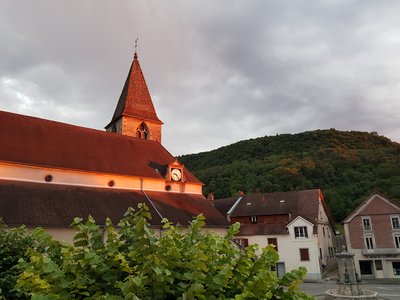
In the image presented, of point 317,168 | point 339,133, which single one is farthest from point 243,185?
point 339,133

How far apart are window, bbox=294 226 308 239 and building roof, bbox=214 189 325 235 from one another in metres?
0.96

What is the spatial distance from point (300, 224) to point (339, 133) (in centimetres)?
7243

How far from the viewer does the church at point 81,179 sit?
17767 millimetres

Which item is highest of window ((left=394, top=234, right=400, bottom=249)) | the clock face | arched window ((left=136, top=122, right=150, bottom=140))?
arched window ((left=136, top=122, right=150, bottom=140))

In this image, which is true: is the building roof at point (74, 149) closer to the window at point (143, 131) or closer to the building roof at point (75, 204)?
the building roof at point (75, 204)

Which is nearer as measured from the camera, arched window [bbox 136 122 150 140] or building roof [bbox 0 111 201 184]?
building roof [bbox 0 111 201 184]

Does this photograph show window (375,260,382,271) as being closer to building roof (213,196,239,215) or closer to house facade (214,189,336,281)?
house facade (214,189,336,281)

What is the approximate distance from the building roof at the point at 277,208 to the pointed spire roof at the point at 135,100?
1379 centimetres

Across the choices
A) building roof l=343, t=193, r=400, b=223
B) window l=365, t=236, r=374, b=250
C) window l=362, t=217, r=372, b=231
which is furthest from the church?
window l=365, t=236, r=374, b=250

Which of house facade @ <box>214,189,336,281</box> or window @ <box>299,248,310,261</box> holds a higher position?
house facade @ <box>214,189,336,281</box>

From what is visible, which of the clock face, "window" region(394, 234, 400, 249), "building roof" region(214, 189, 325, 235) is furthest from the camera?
"building roof" region(214, 189, 325, 235)

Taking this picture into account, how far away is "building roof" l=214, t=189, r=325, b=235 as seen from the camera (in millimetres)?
33656

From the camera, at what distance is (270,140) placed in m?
96.2

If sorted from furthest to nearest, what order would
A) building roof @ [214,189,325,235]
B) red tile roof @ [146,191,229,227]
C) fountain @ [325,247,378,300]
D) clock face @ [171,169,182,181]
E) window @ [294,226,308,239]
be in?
building roof @ [214,189,325,235], window @ [294,226,308,239], clock face @ [171,169,182,181], red tile roof @ [146,191,229,227], fountain @ [325,247,378,300]
